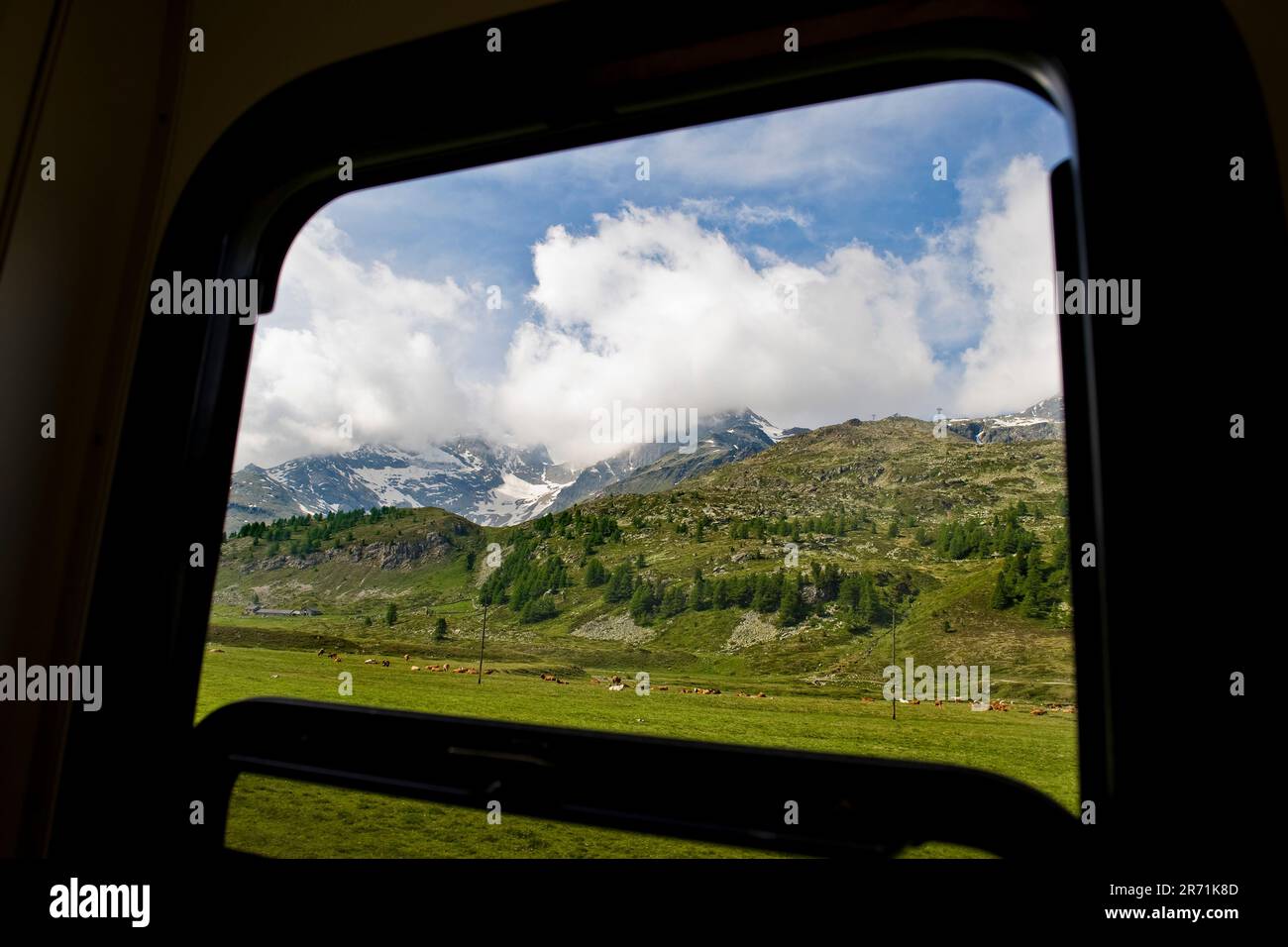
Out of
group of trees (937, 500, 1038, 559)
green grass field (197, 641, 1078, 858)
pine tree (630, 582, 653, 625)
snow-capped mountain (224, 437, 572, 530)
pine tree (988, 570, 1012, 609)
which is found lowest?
green grass field (197, 641, 1078, 858)

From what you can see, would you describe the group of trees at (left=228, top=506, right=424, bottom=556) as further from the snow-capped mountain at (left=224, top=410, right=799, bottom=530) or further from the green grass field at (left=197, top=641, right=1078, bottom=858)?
the green grass field at (left=197, top=641, right=1078, bottom=858)

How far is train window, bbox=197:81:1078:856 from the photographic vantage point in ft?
3.71

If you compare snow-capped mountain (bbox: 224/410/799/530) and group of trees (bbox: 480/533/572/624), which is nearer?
snow-capped mountain (bbox: 224/410/799/530)

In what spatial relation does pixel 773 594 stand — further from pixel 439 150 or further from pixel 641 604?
pixel 439 150

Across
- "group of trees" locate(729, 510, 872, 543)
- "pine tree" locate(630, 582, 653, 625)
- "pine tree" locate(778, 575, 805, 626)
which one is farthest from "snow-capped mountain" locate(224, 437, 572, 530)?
"pine tree" locate(778, 575, 805, 626)

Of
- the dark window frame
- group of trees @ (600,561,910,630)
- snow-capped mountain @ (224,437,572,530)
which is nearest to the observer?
the dark window frame

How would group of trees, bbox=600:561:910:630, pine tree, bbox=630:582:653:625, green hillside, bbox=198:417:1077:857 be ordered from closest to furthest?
green hillside, bbox=198:417:1077:857 → group of trees, bbox=600:561:910:630 → pine tree, bbox=630:582:653:625

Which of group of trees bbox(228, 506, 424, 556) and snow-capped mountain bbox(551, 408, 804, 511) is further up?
snow-capped mountain bbox(551, 408, 804, 511)

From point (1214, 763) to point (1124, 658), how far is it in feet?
0.40

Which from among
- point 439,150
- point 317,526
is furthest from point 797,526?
point 317,526

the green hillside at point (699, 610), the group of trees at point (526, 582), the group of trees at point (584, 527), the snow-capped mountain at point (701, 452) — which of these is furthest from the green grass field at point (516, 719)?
the snow-capped mountain at point (701, 452)

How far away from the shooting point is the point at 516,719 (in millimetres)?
1166
